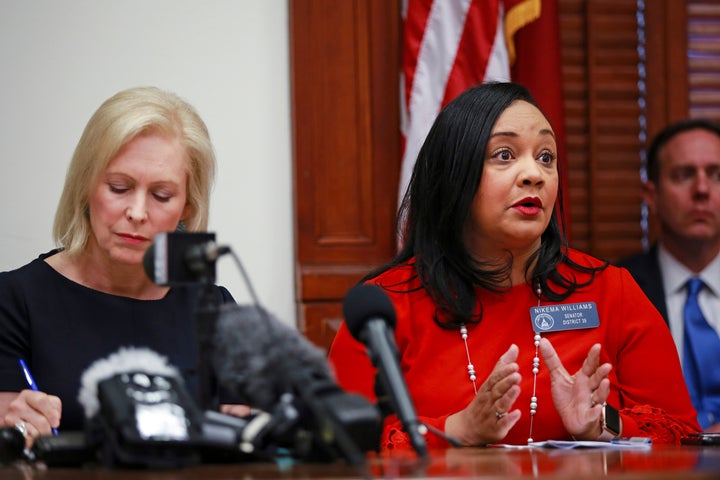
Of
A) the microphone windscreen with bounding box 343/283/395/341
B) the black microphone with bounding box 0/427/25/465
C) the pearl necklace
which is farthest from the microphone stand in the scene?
the pearl necklace

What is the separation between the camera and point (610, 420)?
2.37 m

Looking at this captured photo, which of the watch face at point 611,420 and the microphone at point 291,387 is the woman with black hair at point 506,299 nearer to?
the watch face at point 611,420

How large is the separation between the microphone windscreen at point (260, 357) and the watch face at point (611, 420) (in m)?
1.02

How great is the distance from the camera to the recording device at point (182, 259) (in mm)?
1602

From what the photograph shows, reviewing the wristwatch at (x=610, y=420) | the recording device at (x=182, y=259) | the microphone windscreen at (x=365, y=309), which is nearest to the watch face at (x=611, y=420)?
the wristwatch at (x=610, y=420)

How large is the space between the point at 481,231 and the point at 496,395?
26.9 inches

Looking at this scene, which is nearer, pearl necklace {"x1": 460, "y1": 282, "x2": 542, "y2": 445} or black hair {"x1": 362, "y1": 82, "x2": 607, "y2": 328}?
pearl necklace {"x1": 460, "y1": 282, "x2": 542, "y2": 445}

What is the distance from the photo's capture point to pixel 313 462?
5.25 ft

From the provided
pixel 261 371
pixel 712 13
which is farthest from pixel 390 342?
pixel 712 13

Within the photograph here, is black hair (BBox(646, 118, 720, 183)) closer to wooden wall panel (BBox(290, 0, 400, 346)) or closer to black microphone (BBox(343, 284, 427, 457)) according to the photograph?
wooden wall panel (BBox(290, 0, 400, 346))

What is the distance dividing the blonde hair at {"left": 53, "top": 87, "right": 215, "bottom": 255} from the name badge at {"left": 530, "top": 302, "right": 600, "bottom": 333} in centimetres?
95

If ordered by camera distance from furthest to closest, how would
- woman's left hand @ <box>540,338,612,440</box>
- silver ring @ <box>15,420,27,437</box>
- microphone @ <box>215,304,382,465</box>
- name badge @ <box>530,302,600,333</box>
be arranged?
name badge @ <box>530,302,600,333</box>, woman's left hand @ <box>540,338,612,440</box>, silver ring @ <box>15,420,27,437</box>, microphone @ <box>215,304,382,465</box>

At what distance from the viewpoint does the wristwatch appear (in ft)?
7.72

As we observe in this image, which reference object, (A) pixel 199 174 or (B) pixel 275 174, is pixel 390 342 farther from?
(B) pixel 275 174
